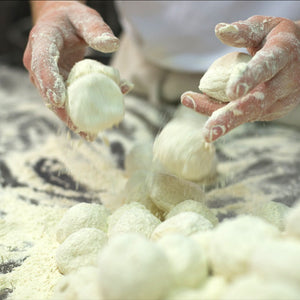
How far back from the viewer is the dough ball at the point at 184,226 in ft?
2.60

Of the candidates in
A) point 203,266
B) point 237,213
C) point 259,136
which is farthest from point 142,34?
point 203,266

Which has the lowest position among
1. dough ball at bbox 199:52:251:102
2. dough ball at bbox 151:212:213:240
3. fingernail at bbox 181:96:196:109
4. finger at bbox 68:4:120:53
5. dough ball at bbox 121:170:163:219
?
dough ball at bbox 121:170:163:219

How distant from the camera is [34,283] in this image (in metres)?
0.89

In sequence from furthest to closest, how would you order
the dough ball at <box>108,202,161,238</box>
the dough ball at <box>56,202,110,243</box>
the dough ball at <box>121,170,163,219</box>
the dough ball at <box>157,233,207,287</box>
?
the dough ball at <box>121,170,163,219</box>, the dough ball at <box>56,202,110,243</box>, the dough ball at <box>108,202,161,238</box>, the dough ball at <box>157,233,207,287</box>

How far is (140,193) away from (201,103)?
322 mm

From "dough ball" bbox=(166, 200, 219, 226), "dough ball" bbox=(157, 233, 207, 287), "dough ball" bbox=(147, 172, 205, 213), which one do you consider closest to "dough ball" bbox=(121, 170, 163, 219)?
"dough ball" bbox=(147, 172, 205, 213)

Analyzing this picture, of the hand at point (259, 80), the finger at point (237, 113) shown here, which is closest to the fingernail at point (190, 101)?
the hand at point (259, 80)

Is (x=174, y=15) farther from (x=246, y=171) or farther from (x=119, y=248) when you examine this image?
(x=119, y=248)

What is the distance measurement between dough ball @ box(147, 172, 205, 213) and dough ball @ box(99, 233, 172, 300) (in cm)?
46

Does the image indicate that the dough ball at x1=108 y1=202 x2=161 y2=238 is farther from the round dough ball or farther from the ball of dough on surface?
the round dough ball

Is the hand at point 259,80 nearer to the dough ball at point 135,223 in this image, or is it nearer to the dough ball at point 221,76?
the dough ball at point 221,76

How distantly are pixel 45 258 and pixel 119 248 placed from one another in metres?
0.45

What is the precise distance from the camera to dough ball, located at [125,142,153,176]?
139 centimetres

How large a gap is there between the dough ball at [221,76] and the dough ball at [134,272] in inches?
21.9
